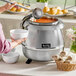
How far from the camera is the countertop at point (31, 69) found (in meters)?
1.38

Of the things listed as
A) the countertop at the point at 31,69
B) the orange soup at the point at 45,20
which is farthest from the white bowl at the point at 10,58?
the orange soup at the point at 45,20

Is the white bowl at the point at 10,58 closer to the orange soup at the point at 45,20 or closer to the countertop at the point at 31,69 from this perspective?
the countertop at the point at 31,69

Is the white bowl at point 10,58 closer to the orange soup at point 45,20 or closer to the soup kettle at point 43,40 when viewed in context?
the soup kettle at point 43,40

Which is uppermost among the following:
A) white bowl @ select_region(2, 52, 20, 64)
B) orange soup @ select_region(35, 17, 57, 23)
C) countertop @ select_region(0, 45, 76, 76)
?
orange soup @ select_region(35, 17, 57, 23)

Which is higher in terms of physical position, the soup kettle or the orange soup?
the orange soup

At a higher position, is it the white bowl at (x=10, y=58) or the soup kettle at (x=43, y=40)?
the soup kettle at (x=43, y=40)

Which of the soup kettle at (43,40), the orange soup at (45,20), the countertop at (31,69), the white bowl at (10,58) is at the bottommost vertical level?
the countertop at (31,69)

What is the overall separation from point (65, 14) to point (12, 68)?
1696 mm

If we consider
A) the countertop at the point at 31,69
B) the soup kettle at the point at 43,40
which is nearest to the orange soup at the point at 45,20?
the soup kettle at the point at 43,40

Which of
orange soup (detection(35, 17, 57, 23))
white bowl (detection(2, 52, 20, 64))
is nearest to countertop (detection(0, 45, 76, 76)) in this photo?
white bowl (detection(2, 52, 20, 64))

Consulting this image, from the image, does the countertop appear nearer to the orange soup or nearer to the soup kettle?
the soup kettle

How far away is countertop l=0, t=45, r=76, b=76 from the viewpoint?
1.38m

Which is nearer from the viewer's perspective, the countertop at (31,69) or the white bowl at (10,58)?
the countertop at (31,69)

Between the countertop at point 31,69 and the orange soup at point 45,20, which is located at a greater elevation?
the orange soup at point 45,20
